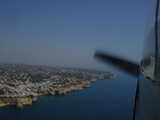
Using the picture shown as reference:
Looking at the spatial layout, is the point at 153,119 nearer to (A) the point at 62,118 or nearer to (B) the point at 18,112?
(A) the point at 62,118

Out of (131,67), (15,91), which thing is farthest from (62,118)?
(131,67)

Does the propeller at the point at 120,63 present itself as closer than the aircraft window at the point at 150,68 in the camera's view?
No

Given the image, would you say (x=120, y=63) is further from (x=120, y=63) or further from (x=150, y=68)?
(x=150, y=68)

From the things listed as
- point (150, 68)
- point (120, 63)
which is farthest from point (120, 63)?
point (150, 68)

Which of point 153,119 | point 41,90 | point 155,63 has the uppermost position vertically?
point 155,63

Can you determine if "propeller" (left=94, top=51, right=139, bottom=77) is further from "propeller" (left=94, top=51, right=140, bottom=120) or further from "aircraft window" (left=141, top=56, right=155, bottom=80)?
"aircraft window" (left=141, top=56, right=155, bottom=80)

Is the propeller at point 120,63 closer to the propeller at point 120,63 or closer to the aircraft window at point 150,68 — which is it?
the propeller at point 120,63

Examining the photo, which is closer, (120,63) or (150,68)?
(150,68)

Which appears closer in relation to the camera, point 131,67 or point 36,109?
point 131,67

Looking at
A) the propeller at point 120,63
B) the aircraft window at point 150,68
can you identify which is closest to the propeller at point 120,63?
the propeller at point 120,63

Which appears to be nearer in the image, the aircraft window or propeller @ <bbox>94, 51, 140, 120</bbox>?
the aircraft window

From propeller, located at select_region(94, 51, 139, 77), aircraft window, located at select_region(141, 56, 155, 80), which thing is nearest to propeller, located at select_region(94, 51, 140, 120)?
propeller, located at select_region(94, 51, 139, 77)
